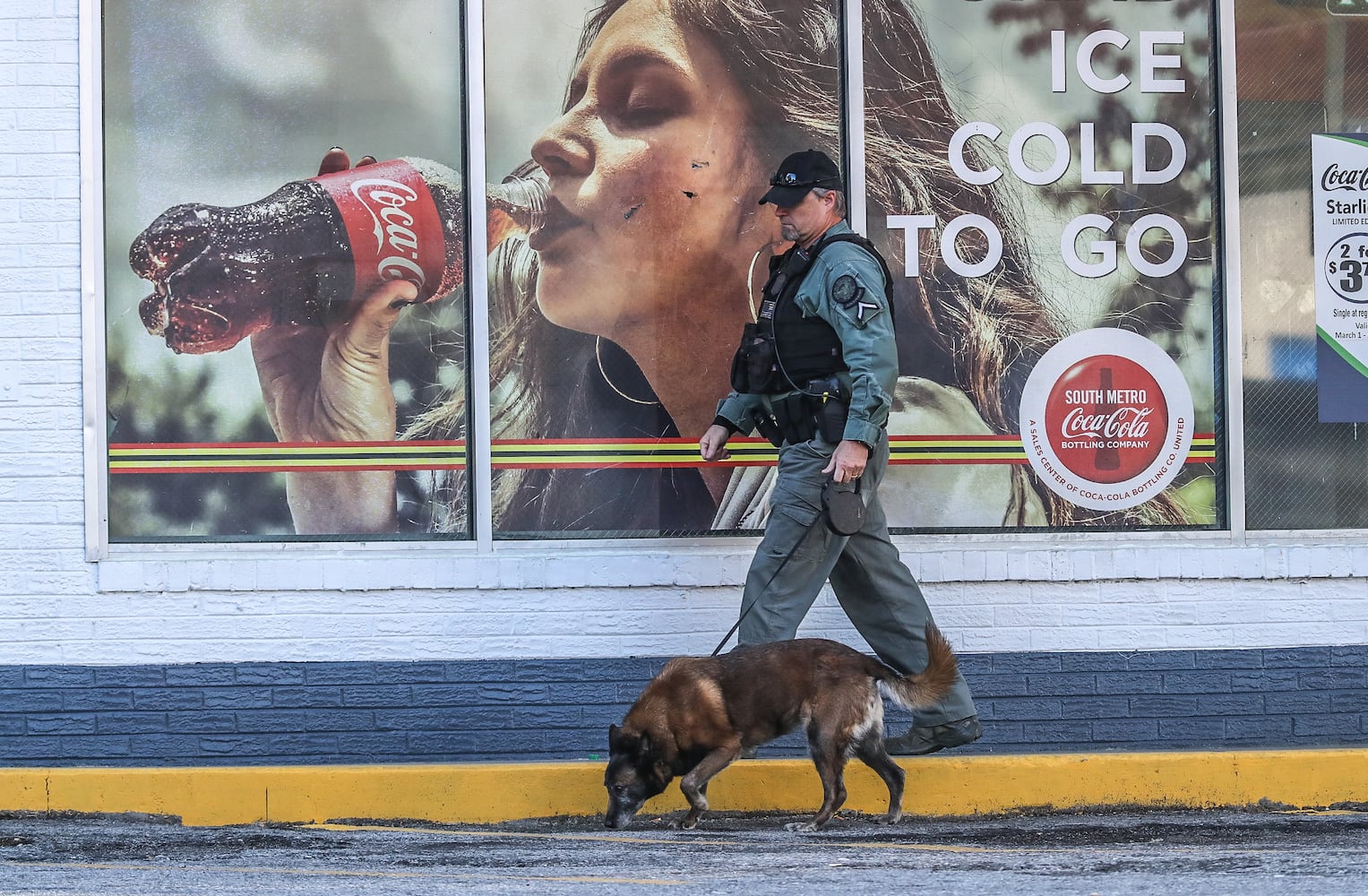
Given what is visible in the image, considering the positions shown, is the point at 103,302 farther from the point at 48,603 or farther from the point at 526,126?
the point at 526,126

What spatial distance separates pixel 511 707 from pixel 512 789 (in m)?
0.51

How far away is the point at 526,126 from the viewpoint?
22.9ft

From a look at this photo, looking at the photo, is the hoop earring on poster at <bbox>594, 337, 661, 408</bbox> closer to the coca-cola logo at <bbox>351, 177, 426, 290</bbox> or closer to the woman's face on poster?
the woman's face on poster

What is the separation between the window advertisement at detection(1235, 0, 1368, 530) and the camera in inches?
284

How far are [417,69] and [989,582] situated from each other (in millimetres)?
3252

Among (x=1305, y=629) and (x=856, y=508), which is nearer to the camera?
(x=856, y=508)

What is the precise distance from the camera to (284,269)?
22.6 feet

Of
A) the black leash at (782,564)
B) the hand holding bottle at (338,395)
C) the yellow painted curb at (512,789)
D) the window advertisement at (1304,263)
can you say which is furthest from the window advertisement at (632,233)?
the window advertisement at (1304,263)

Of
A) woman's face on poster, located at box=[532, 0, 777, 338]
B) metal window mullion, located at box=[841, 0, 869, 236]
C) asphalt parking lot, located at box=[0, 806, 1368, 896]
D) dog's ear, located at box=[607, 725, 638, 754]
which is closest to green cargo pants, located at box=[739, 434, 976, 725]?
dog's ear, located at box=[607, 725, 638, 754]

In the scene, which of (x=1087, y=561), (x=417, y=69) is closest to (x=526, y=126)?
(x=417, y=69)

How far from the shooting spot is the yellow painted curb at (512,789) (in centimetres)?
641

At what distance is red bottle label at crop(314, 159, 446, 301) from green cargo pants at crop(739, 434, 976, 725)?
181 centimetres

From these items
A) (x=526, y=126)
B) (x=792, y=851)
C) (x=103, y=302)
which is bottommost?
(x=792, y=851)

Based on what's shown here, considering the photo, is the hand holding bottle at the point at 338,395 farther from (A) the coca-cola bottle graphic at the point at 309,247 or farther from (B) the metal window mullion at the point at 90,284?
(B) the metal window mullion at the point at 90,284
